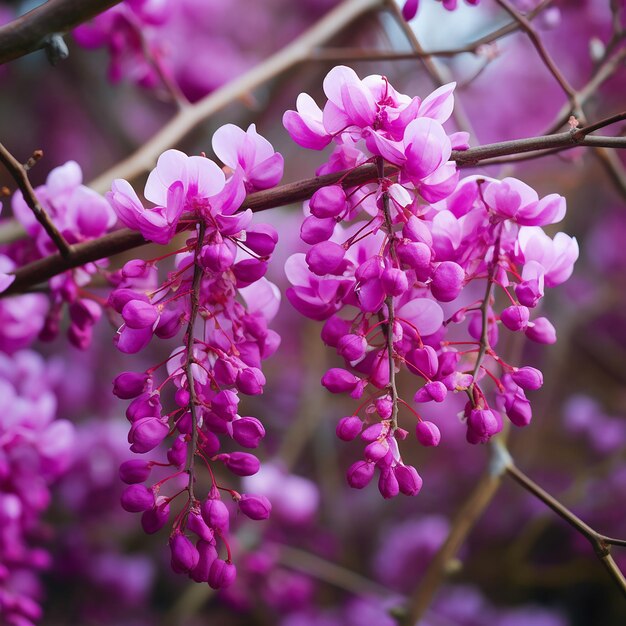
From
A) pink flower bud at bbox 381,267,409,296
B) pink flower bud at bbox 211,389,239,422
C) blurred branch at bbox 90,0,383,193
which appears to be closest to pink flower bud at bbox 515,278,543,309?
pink flower bud at bbox 381,267,409,296

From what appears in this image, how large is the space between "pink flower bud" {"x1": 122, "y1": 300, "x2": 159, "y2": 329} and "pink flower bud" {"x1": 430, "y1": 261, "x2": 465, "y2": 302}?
7.1 inches

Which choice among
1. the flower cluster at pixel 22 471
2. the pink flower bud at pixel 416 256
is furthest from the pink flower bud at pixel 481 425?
the flower cluster at pixel 22 471

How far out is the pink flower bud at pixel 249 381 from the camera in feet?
1.57

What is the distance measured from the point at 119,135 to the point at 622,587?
1.35 m

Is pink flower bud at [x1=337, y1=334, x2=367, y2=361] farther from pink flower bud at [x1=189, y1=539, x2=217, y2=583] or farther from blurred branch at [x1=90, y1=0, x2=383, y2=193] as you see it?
blurred branch at [x1=90, y1=0, x2=383, y2=193]

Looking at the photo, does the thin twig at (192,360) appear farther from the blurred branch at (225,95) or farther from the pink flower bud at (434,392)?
the blurred branch at (225,95)

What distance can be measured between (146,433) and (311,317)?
15 cm

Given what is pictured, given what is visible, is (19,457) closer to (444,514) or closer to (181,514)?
(181,514)

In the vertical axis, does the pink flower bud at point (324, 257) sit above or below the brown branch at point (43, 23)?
below

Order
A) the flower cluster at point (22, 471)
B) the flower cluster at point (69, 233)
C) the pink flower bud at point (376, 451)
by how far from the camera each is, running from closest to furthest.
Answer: the pink flower bud at point (376, 451), the flower cluster at point (69, 233), the flower cluster at point (22, 471)

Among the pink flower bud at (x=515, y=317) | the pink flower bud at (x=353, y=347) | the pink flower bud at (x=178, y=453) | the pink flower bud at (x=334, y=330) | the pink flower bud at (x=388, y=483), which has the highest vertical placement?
the pink flower bud at (x=515, y=317)

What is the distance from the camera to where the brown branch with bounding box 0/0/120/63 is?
501 millimetres

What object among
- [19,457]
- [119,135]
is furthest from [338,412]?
[19,457]

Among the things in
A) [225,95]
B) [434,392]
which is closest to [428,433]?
[434,392]
